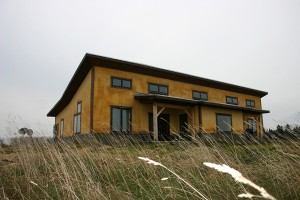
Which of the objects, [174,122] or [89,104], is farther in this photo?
[174,122]

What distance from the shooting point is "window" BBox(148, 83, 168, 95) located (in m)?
18.2

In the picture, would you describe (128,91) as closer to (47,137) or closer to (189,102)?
(189,102)

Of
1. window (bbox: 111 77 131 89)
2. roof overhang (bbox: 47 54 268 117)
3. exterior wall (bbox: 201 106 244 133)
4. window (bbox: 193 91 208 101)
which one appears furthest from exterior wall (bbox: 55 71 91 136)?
window (bbox: 193 91 208 101)

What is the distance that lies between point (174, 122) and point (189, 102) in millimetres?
3097

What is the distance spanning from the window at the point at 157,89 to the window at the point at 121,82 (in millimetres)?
1836

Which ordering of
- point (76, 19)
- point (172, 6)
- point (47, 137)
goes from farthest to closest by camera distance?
point (76, 19) < point (172, 6) < point (47, 137)

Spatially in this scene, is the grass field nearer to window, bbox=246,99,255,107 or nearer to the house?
the house

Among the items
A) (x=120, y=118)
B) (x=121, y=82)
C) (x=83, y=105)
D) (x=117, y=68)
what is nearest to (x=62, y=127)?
(x=83, y=105)

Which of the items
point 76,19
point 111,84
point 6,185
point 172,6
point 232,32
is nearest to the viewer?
point 6,185

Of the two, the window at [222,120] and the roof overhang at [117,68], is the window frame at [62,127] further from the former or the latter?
the window at [222,120]

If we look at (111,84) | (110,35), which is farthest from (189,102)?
(110,35)

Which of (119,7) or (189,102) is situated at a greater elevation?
(119,7)

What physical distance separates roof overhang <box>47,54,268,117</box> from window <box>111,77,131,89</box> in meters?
0.72

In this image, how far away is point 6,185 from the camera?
4.38 meters
